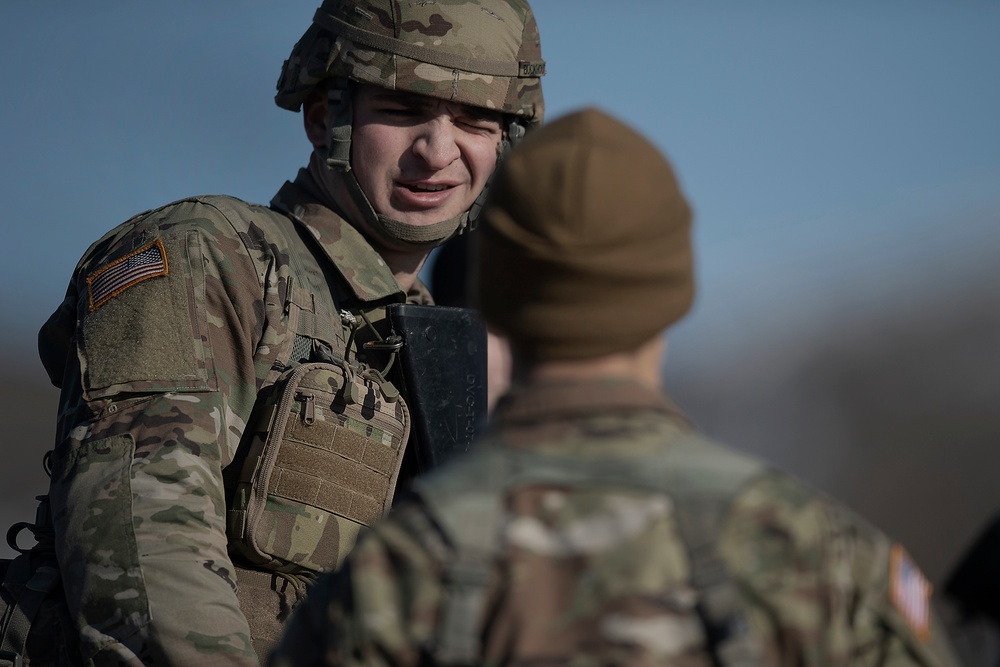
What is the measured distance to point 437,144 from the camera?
14.9 feet

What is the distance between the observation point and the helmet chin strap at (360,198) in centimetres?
456

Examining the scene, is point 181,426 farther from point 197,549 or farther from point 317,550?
point 317,550

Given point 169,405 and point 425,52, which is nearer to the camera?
point 169,405

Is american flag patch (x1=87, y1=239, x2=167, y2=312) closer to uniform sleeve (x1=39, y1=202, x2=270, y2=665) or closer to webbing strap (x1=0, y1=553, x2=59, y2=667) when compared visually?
uniform sleeve (x1=39, y1=202, x2=270, y2=665)

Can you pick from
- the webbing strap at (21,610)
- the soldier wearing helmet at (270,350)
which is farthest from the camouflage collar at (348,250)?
the webbing strap at (21,610)

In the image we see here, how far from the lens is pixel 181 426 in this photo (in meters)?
3.73

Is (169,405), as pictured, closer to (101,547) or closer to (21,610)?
(101,547)

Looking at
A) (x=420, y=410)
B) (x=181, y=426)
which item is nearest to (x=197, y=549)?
(x=181, y=426)

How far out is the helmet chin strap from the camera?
456cm


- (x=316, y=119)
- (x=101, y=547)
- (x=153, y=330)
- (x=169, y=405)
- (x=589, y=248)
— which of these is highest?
(x=589, y=248)

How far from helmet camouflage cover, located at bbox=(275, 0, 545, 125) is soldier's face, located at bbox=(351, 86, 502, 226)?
0.25ft

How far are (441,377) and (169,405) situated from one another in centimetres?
99

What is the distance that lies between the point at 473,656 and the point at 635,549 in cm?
29

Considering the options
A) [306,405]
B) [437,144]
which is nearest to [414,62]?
[437,144]
